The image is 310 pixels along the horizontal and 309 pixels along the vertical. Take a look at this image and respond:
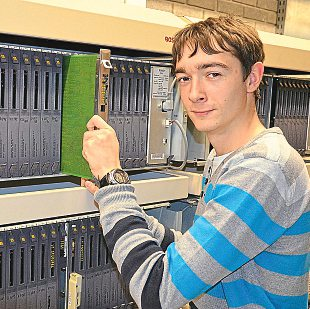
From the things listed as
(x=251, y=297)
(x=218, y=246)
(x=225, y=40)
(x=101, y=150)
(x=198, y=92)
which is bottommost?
(x=251, y=297)

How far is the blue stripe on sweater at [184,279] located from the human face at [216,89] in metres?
0.31

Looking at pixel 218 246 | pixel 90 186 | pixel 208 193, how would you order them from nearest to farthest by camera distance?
pixel 218 246, pixel 208 193, pixel 90 186

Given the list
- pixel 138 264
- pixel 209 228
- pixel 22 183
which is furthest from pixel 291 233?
pixel 22 183

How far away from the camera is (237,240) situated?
0.95 m

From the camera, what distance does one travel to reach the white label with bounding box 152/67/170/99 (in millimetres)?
1489

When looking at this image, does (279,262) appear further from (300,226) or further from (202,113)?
(202,113)

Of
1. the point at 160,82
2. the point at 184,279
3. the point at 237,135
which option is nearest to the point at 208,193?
the point at 237,135

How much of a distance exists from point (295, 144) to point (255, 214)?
1156 millimetres

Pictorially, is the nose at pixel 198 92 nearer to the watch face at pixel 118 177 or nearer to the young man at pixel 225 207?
the young man at pixel 225 207

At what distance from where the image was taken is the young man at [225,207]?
95 cm

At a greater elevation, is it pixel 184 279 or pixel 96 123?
pixel 96 123

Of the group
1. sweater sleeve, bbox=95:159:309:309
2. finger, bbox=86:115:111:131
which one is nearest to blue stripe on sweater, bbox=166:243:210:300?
sweater sleeve, bbox=95:159:309:309

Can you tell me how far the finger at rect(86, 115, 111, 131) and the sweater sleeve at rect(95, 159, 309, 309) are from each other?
24 cm

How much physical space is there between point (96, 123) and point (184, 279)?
0.43m
